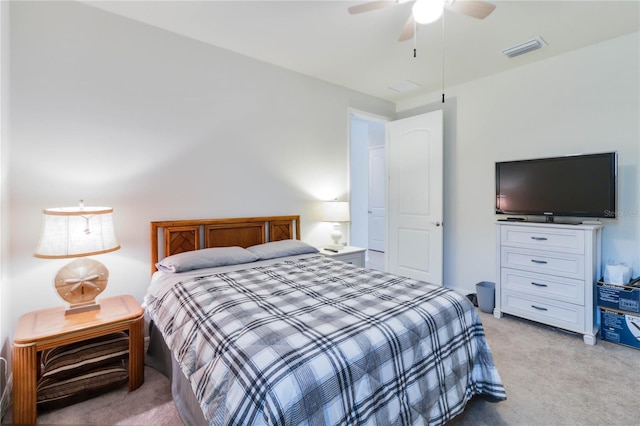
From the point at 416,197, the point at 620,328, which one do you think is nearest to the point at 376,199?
the point at 416,197

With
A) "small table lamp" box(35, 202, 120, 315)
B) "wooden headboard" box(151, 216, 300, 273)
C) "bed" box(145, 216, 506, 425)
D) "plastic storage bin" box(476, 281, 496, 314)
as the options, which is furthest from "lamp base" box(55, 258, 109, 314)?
"plastic storage bin" box(476, 281, 496, 314)

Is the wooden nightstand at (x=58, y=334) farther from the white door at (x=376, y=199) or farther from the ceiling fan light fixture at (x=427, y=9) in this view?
the white door at (x=376, y=199)

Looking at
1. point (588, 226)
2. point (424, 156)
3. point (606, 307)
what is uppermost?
point (424, 156)

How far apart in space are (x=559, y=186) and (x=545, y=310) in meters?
1.17

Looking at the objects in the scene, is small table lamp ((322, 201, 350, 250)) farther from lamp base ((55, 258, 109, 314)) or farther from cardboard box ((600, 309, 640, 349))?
cardboard box ((600, 309, 640, 349))

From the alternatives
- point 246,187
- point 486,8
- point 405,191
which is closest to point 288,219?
point 246,187

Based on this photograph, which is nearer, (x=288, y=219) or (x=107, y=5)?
(x=107, y=5)

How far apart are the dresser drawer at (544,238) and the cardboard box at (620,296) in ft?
1.13

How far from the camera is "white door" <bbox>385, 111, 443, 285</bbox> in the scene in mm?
3779

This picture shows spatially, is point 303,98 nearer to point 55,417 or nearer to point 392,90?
point 392,90

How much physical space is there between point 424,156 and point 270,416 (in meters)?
3.61

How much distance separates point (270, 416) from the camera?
944mm

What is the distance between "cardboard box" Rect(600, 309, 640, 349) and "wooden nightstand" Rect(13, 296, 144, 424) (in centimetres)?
365

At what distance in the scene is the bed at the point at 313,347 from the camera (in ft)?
3.43
